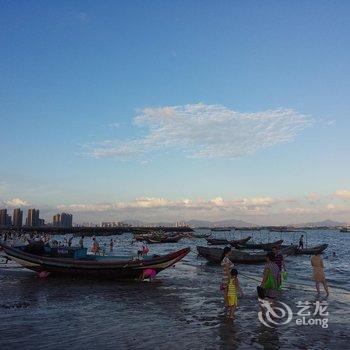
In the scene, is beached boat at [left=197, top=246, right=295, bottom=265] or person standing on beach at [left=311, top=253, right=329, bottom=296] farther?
beached boat at [left=197, top=246, right=295, bottom=265]

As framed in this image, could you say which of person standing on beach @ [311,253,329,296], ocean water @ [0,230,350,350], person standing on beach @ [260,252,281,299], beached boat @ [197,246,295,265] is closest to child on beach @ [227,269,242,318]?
ocean water @ [0,230,350,350]

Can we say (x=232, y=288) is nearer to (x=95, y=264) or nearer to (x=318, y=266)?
(x=318, y=266)

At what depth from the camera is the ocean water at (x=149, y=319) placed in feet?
33.9

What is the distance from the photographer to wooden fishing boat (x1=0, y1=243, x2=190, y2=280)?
22.3m

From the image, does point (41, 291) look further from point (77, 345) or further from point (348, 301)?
point (348, 301)

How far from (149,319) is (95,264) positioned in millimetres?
10091

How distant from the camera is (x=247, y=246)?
206 feet

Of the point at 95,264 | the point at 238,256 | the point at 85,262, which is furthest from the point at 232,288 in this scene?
the point at 238,256

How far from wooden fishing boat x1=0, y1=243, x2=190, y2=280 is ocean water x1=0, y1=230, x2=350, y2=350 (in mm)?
1361

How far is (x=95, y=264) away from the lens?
2252cm

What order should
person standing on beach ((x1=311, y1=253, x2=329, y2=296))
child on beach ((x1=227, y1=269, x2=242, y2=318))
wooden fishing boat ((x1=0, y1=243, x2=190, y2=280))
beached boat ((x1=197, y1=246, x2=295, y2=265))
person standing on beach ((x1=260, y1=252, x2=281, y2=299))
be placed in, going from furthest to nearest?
1. beached boat ((x1=197, y1=246, x2=295, y2=265))
2. wooden fishing boat ((x1=0, y1=243, x2=190, y2=280))
3. person standing on beach ((x1=311, y1=253, x2=329, y2=296))
4. person standing on beach ((x1=260, y1=252, x2=281, y2=299))
5. child on beach ((x1=227, y1=269, x2=242, y2=318))

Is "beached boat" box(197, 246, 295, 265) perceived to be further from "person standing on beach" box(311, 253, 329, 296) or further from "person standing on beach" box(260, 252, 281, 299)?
"person standing on beach" box(260, 252, 281, 299)

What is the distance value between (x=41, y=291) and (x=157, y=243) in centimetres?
6865

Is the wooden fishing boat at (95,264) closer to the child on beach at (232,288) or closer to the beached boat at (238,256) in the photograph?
the child on beach at (232,288)
